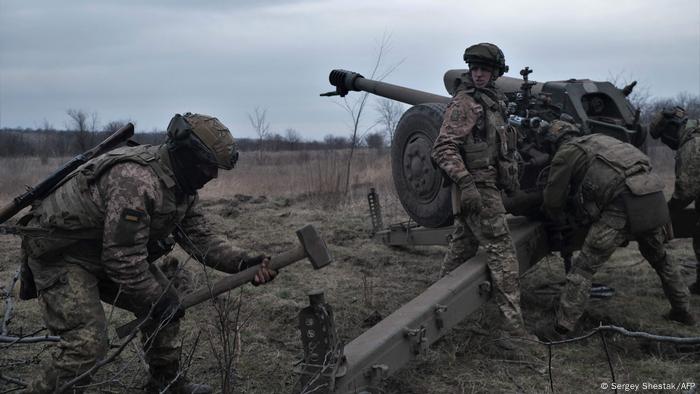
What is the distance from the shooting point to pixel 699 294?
615 cm

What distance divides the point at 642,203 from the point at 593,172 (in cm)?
41

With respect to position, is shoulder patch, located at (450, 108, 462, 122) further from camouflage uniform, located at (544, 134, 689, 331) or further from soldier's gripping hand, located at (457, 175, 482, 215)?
camouflage uniform, located at (544, 134, 689, 331)

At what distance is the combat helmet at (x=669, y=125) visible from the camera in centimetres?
600

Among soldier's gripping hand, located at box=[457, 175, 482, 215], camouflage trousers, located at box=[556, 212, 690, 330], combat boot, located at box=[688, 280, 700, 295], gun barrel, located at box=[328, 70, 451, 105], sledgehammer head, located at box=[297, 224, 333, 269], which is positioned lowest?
combat boot, located at box=[688, 280, 700, 295]

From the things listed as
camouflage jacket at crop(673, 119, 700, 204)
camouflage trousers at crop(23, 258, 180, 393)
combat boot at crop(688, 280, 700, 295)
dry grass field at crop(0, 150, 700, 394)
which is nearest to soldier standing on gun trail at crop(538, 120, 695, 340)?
dry grass field at crop(0, 150, 700, 394)

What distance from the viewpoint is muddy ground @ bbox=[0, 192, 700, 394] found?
4.11 metres

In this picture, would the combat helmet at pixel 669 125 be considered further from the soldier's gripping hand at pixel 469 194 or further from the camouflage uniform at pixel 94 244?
the camouflage uniform at pixel 94 244

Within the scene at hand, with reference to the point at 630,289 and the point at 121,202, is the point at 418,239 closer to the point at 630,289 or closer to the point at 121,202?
the point at 630,289

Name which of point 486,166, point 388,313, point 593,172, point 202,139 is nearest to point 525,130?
point 593,172

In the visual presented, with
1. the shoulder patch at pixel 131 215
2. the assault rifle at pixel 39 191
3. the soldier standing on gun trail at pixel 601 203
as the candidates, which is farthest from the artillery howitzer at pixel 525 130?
the shoulder patch at pixel 131 215

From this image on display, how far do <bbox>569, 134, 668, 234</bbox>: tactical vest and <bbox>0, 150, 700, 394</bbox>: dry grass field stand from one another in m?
0.91

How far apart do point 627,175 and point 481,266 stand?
4.37 feet

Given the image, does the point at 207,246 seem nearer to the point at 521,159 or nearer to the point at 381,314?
the point at 381,314

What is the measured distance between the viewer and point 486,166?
4.66m
